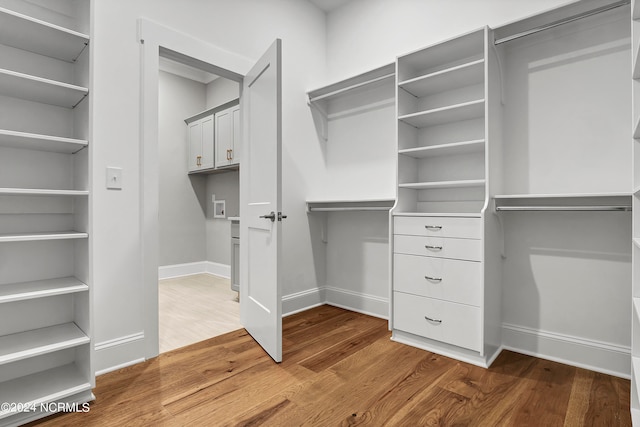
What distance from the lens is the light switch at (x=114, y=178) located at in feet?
6.45

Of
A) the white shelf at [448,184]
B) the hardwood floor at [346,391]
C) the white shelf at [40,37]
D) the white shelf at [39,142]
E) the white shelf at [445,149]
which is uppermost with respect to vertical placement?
the white shelf at [40,37]

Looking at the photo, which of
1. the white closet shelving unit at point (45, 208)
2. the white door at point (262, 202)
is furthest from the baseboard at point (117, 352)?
the white door at point (262, 202)

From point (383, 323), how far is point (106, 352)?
6.40 ft

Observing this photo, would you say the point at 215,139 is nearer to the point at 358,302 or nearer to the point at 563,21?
the point at 358,302

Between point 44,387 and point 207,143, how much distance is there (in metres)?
3.30

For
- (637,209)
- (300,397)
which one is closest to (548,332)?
(637,209)

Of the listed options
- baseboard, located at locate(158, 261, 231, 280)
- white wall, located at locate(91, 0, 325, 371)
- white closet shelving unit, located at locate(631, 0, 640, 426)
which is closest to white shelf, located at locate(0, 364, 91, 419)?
white wall, located at locate(91, 0, 325, 371)

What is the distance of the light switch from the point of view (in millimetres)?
1966

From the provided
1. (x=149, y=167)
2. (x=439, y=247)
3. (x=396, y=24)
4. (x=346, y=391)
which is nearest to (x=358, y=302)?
(x=439, y=247)

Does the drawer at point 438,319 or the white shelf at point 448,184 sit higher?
the white shelf at point 448,184

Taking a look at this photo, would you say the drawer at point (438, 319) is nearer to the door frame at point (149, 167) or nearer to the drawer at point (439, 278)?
the drawer at point (439, 278)

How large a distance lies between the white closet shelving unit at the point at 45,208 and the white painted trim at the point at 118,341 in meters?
0.13

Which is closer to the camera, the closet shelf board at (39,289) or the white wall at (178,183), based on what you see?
the closet shelf board at (39,289)

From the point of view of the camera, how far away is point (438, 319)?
2186mm
